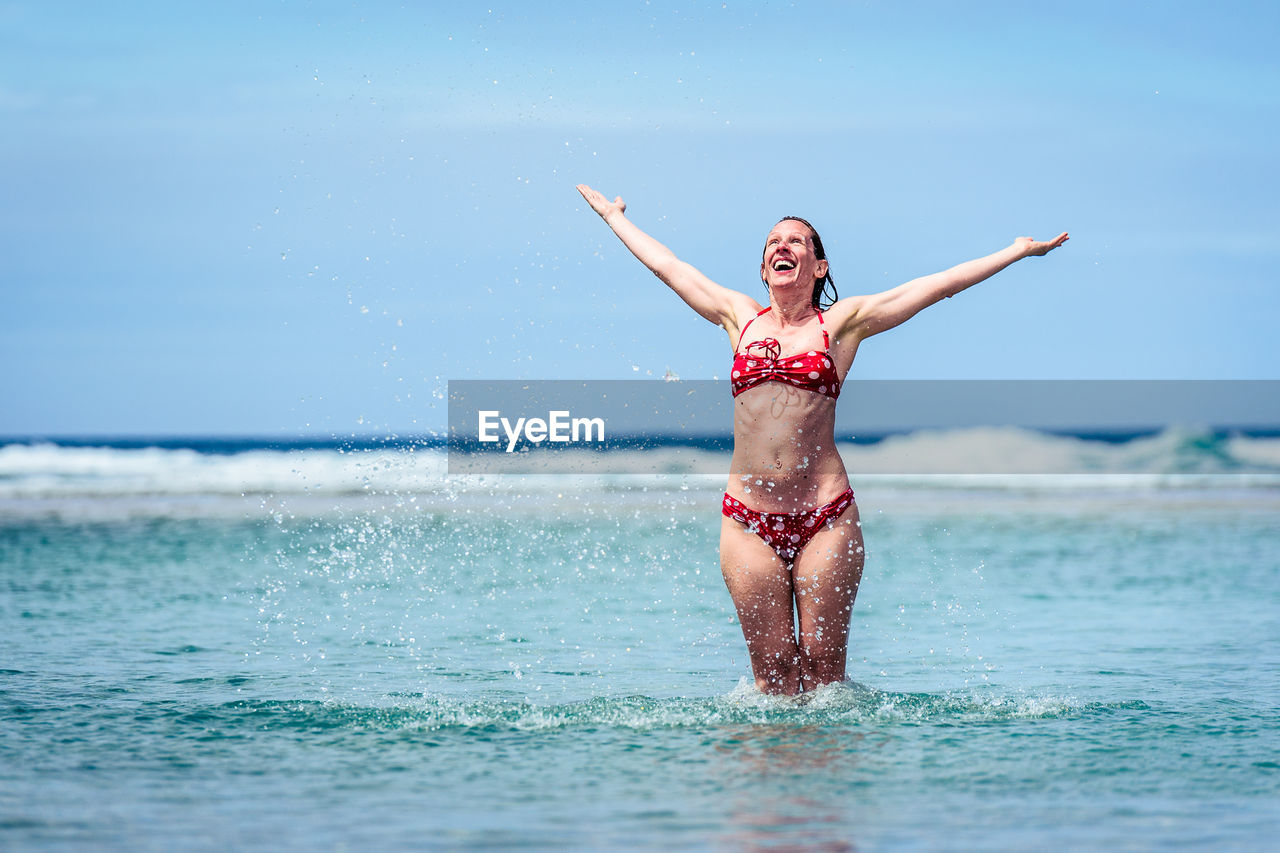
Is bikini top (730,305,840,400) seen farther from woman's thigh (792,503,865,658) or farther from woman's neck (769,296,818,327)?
woman's thigh (792,503,865,658)

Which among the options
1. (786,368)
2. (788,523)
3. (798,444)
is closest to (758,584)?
(788,523)

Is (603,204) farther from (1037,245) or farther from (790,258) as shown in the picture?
(1037,245)

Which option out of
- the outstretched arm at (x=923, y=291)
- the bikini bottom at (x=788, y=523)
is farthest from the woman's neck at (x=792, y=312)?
the bikini bottom at (x=788, y=523)

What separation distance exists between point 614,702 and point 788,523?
1.58m

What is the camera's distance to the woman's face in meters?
6.00

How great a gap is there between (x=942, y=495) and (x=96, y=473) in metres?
22.9

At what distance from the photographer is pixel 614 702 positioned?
6828mm

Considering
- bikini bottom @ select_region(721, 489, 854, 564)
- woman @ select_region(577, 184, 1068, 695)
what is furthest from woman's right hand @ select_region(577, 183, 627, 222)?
bikini bottom @ select_region(721, 489, 854, 564)

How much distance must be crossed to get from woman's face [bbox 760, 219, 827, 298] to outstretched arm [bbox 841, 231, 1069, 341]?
0.25 metres

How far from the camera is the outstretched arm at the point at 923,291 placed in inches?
232

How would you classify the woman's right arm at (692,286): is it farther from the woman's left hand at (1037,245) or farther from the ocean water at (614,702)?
the ocean water at (614,702)

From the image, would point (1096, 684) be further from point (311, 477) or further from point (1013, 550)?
point (311, 477)

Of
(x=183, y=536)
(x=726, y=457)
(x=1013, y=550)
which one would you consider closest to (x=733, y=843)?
(x=1013, y=550)

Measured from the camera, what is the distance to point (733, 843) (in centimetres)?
427
